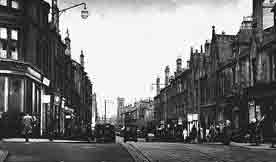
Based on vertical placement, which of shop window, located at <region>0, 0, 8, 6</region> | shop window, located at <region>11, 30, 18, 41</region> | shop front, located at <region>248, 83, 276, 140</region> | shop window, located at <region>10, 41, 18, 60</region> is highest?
shop window, located at <region>0, 0, 8, 6</region>

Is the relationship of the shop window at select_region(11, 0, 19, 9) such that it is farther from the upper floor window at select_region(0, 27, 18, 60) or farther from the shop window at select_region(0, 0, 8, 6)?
the upper floor window at select_region(0, 27, 18, 60)

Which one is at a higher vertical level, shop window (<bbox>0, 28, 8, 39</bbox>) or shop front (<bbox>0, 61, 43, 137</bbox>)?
shop window (<bbox>0, 28, 8, 39</bbox>)

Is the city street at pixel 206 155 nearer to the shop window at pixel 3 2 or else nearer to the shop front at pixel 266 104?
the shop front at pixel 266 104

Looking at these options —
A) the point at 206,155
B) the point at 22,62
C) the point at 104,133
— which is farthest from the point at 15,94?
the point at 206,155

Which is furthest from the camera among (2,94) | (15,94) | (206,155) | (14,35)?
(14,35)

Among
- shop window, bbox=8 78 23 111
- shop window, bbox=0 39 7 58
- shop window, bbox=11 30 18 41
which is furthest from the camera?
shop window, bbox=11 30 18 41

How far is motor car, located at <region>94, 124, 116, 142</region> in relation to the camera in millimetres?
43188

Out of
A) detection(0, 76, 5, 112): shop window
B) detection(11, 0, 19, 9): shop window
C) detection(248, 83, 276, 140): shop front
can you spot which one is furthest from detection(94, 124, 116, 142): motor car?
detection(11, 0, 19, 9): shop window

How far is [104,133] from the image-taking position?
43.2 metres

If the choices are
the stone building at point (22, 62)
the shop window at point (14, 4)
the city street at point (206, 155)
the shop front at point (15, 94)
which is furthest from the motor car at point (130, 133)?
the city street at point (206, 155)

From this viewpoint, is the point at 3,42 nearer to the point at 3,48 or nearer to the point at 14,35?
the point at 3,48

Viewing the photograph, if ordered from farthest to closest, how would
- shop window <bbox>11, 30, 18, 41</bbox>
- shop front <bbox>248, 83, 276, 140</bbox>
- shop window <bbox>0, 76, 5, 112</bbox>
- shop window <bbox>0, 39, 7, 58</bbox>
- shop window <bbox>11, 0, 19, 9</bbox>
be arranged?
shop window <bbox>11, 0, 19, 9</bbox>
shop window <bbox>11, 30, 18, 41</bbox>
shop window <bbox>0, 39, 7, 58</bbox>
shop front <bbox>248, 83, 276, 140</bbox>
shop window <bbox>0, 76, 5, 112</bbox>

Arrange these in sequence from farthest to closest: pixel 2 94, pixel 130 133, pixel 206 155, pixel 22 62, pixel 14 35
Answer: pixel 130 133, pixel 14 35, pixel 22 62, pixel 2 94, pixel 206 155

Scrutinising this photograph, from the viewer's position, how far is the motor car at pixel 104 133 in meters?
43.2
